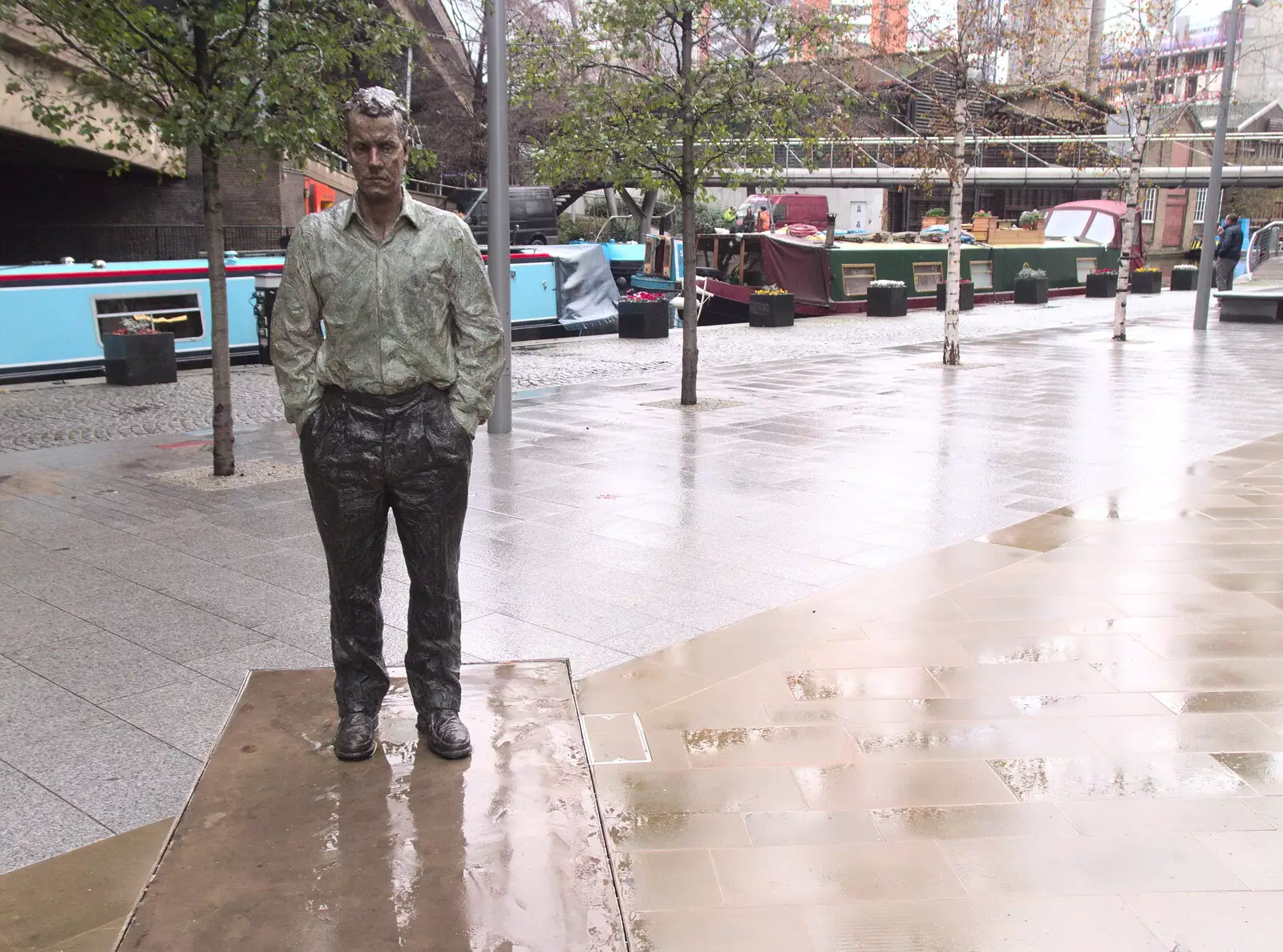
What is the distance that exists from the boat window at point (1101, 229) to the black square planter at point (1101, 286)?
6552 millimetres

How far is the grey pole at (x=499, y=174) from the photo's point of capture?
1010 centimetres

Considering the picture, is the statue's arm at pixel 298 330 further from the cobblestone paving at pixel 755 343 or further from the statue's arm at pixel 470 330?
the cobblestone paving at pixel 755 343

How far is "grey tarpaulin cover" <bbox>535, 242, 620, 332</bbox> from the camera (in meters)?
21.2

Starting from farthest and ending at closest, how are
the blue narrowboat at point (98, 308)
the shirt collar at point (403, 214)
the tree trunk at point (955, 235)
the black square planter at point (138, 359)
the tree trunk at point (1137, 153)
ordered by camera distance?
the tree trunk at point (1137, 153)
the tree trunk at point (955, 235)
the blue narrowboat at point (98, 308)
the black square planter at point (138, 359)
the shirt collar at point (403, 214)

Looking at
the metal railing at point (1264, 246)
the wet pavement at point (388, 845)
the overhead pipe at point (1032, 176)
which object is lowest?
the wet pavement at point (388, 845)

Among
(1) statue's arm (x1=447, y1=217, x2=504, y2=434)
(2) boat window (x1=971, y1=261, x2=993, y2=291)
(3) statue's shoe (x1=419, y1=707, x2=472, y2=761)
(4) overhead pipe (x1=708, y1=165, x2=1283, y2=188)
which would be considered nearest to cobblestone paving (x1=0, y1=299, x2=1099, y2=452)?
(2) boat window (x1=971, y1=261, x2=993, y2=291)

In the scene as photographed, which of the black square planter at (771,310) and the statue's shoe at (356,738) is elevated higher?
the black square planter at (771,310)

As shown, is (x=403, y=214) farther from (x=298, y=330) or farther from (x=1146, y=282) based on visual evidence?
(x=1146, y=282)

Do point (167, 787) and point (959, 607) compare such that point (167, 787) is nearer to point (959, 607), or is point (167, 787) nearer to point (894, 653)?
point (894, 653)

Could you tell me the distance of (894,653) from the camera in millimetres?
5141

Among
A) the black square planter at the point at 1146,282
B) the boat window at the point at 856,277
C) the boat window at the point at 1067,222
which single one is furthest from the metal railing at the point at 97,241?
the boat window at the point at 1067,222

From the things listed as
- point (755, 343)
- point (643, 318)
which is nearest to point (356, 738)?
point (755, 343)

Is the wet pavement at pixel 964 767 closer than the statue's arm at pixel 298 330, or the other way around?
the wet pavement at pixel 964 767

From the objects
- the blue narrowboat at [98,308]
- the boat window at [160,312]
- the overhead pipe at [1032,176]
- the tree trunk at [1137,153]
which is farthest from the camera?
the overhead pipe at [1032,176]
